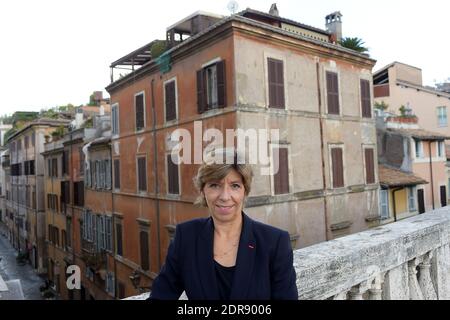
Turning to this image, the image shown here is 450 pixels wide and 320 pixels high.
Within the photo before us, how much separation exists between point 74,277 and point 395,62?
→ 2658 centimetres

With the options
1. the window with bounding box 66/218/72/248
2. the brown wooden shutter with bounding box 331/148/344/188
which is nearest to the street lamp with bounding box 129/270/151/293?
the brown wooden shutter with bounding box 331/148/344/188

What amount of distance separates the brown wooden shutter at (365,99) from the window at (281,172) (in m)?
5.81

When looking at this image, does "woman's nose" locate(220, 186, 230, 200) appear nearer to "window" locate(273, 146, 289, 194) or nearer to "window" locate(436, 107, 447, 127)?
"window" locate(273, 146, 289, 194)

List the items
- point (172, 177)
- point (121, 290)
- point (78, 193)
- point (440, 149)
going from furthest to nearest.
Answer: point (78, 193) → point (440, 149) → point (121, 290) → point (172, 177)

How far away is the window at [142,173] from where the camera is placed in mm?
16844

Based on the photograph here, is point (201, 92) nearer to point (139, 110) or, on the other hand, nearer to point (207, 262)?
point (139, 110)

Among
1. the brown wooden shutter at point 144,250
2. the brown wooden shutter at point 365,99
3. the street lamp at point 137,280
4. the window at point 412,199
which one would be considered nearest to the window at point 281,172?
the brown wooden shutter at point 365,99

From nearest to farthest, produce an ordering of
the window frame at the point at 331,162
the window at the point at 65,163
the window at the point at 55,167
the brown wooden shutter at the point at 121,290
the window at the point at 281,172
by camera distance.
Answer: the window at the point at 281,172
the window frame at the point at 331,162
the brown wooden shutter at the point at 121,290
the window at the point at 65,163
the window at the point at 55,167

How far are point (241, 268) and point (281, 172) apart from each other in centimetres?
1173

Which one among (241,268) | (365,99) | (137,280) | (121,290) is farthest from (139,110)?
(241,268)

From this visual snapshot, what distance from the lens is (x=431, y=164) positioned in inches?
851

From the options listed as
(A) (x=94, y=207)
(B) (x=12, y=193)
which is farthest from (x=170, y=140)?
(B) (x=12, y=193)

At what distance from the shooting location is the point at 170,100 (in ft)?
49.0

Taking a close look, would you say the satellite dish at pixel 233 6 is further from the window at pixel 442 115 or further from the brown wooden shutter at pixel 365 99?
the window at pixel 442 115
